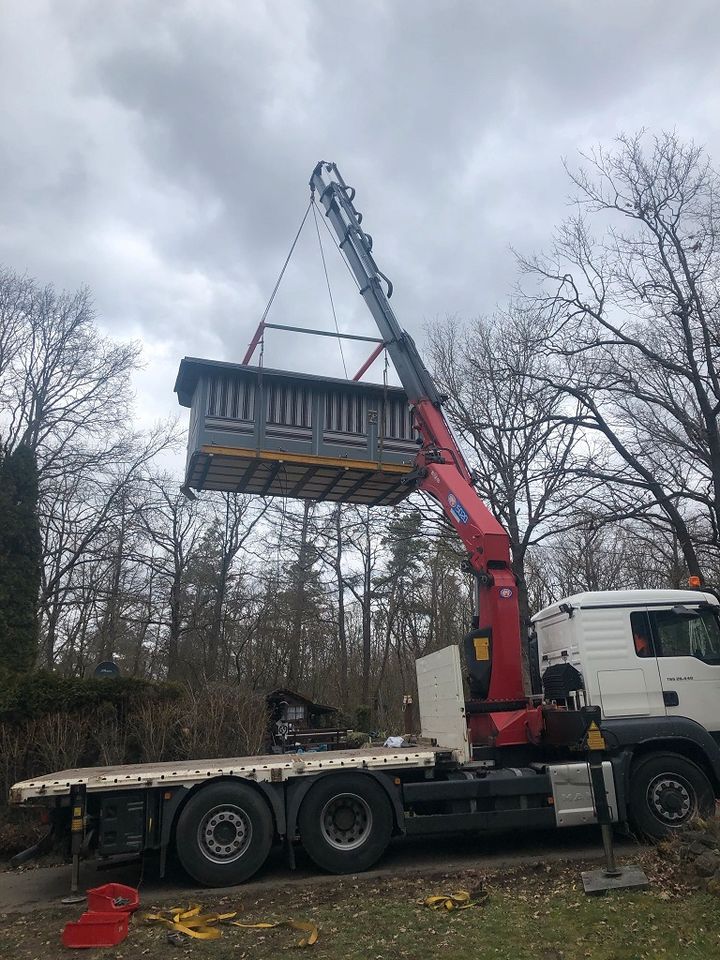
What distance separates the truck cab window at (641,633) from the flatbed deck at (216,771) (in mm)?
2677

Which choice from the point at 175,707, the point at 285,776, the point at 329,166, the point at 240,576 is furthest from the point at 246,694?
the point at 240,576

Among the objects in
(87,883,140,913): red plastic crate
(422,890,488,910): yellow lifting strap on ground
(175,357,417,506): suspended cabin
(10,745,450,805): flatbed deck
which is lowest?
(422,890,488,910): yellow lifting strap on ground

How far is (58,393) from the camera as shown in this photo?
27562 mm

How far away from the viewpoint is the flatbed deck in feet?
24.4

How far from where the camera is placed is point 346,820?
813 cm

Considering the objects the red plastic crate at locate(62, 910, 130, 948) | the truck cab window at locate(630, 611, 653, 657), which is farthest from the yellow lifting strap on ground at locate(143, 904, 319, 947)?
the truck cab window at locate(630, 611, 653, 657)

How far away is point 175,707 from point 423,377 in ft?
22.8

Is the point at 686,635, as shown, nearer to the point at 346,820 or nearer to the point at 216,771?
the point at 346,820

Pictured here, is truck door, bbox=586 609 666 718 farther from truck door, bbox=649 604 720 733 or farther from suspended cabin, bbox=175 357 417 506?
suspended cabin, bbox=175 357 417 506

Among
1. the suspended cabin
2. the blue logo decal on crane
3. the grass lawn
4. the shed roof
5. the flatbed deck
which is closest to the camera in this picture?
the grass lawn

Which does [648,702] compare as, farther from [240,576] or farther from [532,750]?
[240,576]

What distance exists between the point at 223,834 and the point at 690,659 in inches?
231

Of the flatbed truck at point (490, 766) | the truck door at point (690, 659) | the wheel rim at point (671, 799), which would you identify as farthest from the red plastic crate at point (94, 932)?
the truck door at point (690, 659)

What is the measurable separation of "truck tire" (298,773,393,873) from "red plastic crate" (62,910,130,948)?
2455 millimetres
